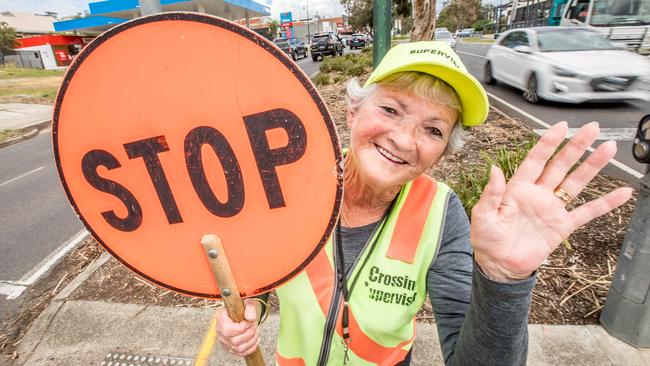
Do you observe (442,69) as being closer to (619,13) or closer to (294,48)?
(619,13)

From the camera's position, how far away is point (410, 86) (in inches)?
42.4

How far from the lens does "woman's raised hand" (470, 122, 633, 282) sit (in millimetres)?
783

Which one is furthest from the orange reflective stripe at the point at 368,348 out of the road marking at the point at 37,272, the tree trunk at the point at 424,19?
the tree trunk at the point at 424,19

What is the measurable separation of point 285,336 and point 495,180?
903mm

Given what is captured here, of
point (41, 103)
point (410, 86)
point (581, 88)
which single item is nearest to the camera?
point (410, 86)

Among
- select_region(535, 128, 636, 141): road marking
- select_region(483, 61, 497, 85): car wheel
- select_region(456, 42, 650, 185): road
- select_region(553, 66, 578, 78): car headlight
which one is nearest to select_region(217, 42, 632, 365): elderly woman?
select_region(456, 42, 650, 185): road

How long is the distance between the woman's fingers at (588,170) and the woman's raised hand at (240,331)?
81 centimetres

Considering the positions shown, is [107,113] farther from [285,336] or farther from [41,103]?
[41,103]

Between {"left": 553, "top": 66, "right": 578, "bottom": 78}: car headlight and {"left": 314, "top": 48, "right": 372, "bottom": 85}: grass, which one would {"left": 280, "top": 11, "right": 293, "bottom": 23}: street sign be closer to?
{"left": 314, "top": 48, "right": 372, "bottom": 85}: grass

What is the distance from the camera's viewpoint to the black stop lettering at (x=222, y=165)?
794 mm

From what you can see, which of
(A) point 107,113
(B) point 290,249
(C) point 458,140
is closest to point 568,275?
(C) point 458,140

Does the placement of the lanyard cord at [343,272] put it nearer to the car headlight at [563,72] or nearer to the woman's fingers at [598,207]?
the woman's fingers at [598,207]

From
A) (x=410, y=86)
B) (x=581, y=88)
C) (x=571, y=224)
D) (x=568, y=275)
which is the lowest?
(x=568, y=275)

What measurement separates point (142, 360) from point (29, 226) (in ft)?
12.7
